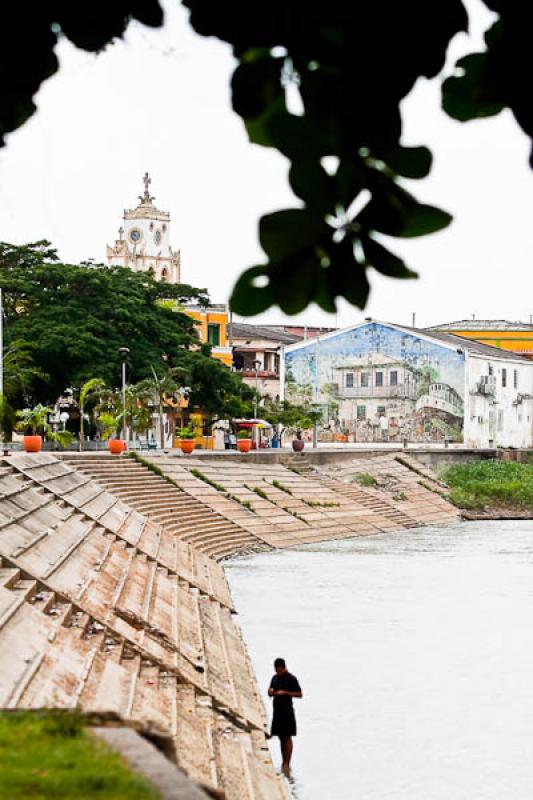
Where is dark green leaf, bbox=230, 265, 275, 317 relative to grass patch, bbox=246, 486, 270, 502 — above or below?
above

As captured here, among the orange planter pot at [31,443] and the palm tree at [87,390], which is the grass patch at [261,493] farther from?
the orange planter pot at [31,443]

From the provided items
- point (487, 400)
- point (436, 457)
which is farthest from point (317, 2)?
point (487, 400)

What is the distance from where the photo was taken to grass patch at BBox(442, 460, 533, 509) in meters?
48.4

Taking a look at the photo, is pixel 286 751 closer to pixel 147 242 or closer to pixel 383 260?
pixel 383 260

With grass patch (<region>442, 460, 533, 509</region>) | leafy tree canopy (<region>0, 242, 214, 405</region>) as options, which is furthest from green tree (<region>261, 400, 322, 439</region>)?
grass patch (<region>442, 460, 533, 509</region>)

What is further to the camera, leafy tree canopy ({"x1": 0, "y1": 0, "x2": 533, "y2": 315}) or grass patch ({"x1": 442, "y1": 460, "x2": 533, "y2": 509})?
grass patch ({"x1": 442, "y1": 460, "x2": 533, "y2": 509})

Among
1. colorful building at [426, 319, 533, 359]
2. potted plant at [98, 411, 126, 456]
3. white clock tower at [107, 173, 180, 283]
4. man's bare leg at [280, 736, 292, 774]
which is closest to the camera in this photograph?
man's bare leg at [280, 736, 292, 774]

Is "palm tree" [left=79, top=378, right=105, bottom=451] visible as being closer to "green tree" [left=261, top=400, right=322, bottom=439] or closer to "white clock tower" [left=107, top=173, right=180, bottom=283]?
"green tree" [left=261, top=400, right=322, bottom=439]

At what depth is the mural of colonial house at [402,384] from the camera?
55.8 metres

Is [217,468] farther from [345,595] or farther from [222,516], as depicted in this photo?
[345,595]

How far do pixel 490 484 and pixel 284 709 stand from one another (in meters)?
38.2

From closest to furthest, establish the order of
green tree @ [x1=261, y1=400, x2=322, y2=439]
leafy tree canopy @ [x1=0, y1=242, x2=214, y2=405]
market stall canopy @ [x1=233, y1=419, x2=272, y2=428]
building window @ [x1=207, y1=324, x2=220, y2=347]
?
1. leafy tree canopy @ [x1=0, y1=242, x2=214, y2=405]
2. market stall canopy @ [x1=233, y1=419, x2=272, y2=428]
3. green tree @ [x1=261, y1=400, x2=322, y2=439]
4. building window @ [x1=207, y1=324, x2=220, y2=347]

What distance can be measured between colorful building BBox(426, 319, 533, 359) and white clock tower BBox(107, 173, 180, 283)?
24.4 m

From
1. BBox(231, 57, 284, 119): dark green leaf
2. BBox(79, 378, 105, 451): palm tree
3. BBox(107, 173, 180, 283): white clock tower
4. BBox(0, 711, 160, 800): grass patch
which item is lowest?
BBox(0, 711, 160, 800): grass patch
